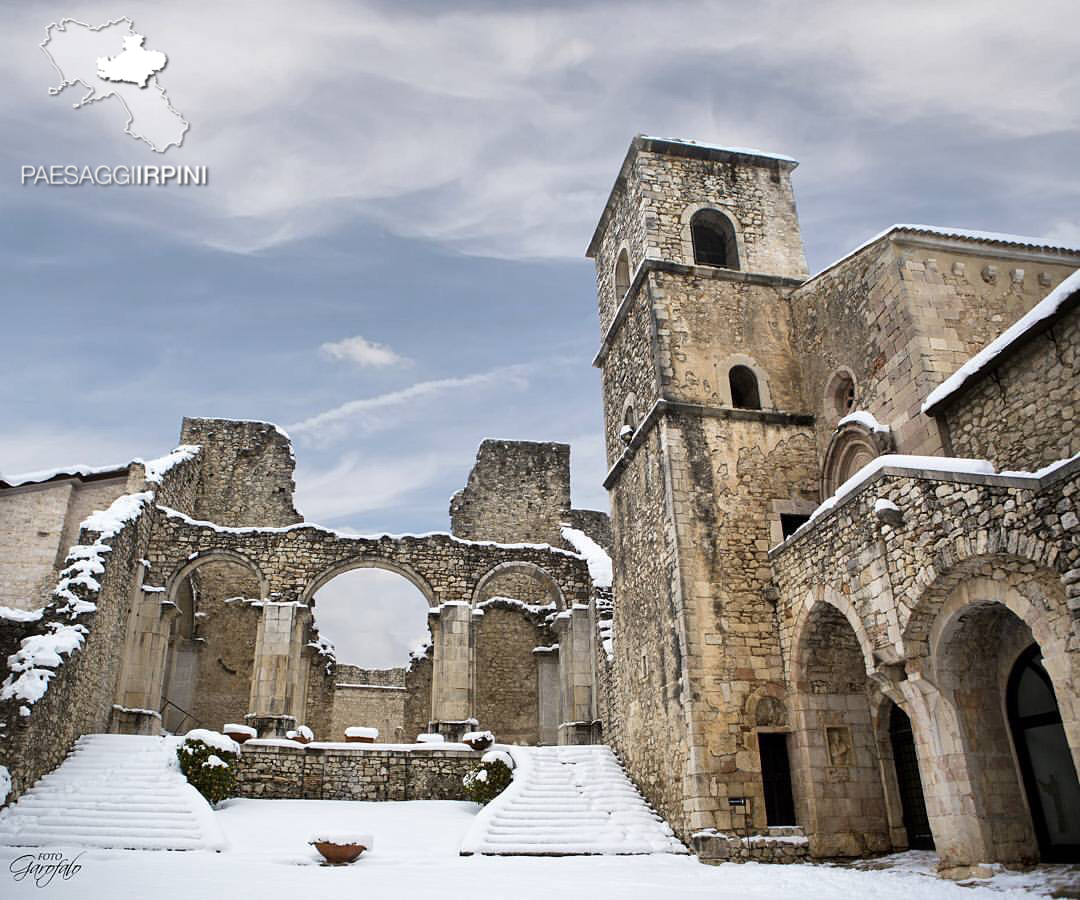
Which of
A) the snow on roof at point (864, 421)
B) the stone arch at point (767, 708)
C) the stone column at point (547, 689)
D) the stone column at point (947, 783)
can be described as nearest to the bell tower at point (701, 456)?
the stone arch at point (767, 708)

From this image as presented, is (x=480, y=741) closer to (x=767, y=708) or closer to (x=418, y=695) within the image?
(x=767, y=708)

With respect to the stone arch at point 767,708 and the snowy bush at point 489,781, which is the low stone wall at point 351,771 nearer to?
the snowy bush at point 489,781

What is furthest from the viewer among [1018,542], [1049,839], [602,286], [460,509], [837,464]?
[460,509]

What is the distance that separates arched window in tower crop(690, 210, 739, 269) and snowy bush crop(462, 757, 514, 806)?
907 centimetres

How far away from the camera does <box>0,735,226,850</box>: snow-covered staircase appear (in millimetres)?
10531

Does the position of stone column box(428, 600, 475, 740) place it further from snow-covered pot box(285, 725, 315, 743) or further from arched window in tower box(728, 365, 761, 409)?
arched window in tower box(728, 365, 761, 409)

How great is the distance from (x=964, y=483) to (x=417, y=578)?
13.7m

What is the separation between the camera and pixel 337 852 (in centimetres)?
976

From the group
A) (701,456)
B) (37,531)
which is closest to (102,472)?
(37,531)

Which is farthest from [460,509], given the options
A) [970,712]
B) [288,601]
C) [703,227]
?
[970,712]

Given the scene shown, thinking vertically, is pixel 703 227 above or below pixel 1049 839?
above

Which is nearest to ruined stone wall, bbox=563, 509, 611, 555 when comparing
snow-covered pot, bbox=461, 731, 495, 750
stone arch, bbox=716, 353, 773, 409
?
snow-covered pot, bbox=461, 731, 495, 750

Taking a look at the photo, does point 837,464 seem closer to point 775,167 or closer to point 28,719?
point 775,167

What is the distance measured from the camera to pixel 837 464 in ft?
42.9
